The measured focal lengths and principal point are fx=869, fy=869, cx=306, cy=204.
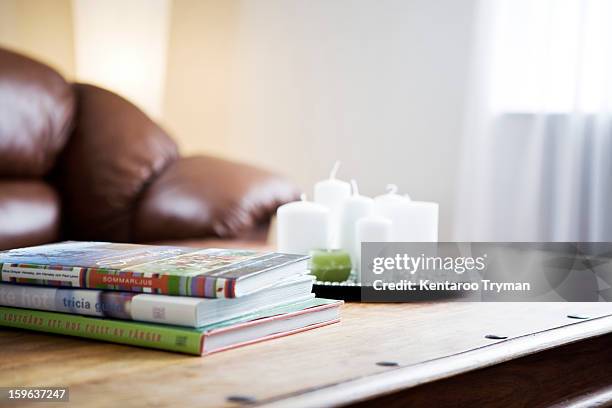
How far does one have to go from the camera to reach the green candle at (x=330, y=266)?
48.3 inches

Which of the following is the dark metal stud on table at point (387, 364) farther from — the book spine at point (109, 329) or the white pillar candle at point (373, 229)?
the white pillar candle at point (373, 229)

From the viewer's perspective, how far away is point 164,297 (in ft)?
2.78

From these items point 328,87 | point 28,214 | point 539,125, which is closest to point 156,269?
point 28,214

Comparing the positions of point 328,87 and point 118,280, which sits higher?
point 328,87

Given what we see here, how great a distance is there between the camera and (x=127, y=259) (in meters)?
0.96

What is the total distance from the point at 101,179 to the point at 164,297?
1.51 m

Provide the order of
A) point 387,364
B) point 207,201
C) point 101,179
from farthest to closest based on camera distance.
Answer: point 101,179 < point 207,201 < point 387,364

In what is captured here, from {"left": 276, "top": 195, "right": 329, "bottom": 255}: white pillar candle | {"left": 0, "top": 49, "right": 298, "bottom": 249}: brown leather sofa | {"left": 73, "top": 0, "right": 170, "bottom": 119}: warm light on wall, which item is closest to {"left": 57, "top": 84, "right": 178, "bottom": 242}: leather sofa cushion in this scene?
{"left": 0, "top": 49, "right": 298, "bottom": 249}: brown leather sofa

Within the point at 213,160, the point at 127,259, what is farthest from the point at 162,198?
the point at 127,259

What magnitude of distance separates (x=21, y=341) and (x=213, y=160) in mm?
1474

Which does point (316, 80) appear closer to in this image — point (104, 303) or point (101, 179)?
point (101, 179)

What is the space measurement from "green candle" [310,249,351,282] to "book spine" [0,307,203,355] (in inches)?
16.2

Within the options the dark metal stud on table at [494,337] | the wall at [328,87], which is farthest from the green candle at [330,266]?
the wall at [328,87]

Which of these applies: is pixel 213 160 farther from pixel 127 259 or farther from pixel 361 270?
pixel 127 259
